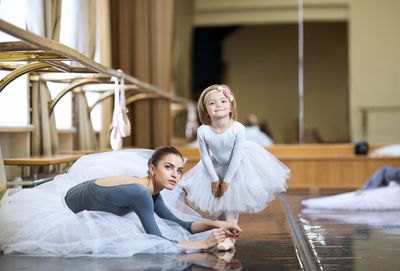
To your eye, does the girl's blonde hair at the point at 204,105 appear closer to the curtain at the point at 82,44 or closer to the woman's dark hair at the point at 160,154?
the woman's dark hair at the point at 160,154

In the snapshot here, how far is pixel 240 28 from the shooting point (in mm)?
10164

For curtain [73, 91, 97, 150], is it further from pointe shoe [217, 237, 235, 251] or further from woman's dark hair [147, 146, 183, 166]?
Answer: pointe shoe [217, 237, 235, 251]

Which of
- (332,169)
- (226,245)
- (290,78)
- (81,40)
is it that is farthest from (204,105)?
(290,78)

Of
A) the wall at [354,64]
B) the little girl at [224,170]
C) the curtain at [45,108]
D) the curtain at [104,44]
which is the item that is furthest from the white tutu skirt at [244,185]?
the wall at [354,64]

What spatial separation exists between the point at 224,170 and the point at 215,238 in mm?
385

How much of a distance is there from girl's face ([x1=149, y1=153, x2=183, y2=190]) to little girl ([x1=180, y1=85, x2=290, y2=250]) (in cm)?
23

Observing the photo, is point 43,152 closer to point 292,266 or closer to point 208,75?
point 292,266

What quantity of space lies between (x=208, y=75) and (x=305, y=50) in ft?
6.07

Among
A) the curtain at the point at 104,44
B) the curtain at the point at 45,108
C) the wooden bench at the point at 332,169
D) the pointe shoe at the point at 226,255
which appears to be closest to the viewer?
the pointe shoe at the point at 226,255

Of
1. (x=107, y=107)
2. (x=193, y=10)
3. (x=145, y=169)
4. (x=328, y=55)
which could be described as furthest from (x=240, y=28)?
(x=145, y=169)

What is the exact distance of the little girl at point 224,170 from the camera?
2930 millimetres

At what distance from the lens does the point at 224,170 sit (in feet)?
9.82

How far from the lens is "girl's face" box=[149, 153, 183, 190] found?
2.73 m

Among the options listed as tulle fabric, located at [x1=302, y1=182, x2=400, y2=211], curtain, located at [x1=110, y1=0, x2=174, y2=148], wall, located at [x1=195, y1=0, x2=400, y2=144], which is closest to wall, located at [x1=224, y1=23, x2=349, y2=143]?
wall, located at [x1=195, y1=0, x2=400, y2=144]
